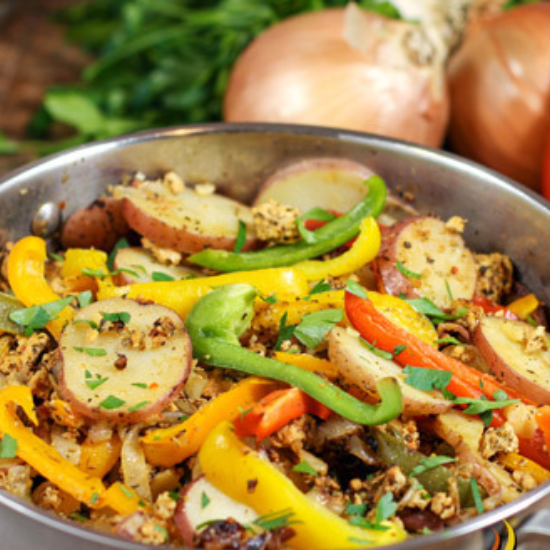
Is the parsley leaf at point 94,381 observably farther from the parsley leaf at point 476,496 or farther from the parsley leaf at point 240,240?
the parsley leaf at point 476,496

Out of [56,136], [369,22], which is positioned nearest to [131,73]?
[56,136]

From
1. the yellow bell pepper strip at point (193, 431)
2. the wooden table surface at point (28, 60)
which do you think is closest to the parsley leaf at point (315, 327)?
the yellow bell pepper strip at point (193, 431)

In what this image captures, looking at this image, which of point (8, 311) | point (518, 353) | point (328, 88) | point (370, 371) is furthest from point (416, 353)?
point (328, 88)

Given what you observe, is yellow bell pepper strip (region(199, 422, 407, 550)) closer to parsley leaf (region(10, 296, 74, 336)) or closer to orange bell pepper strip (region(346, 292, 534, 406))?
orange bell pepper strip (region(346, 292, 534, 406))

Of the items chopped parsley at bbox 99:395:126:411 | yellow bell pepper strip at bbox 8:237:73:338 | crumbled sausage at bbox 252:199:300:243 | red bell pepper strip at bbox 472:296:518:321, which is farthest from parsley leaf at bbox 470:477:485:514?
yellow bell pepper strip at bbox 8:237:73:338

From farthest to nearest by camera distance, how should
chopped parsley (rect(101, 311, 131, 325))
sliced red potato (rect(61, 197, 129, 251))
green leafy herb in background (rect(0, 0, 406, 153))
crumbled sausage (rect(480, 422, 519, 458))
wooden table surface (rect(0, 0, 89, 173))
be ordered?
wooden table surface (rect(0, 0, 89, 173)) → green leafy herb in background (rect(0, 0, 406, 153)) → sliced red potato (rect(61, 197, 129, 251)) → chopped parsley (rect(101, 311, 131, 325)) → crumbled sausage (rect(480, 422, 519, 458))

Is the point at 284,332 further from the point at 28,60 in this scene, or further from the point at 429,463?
the point at 28,60
